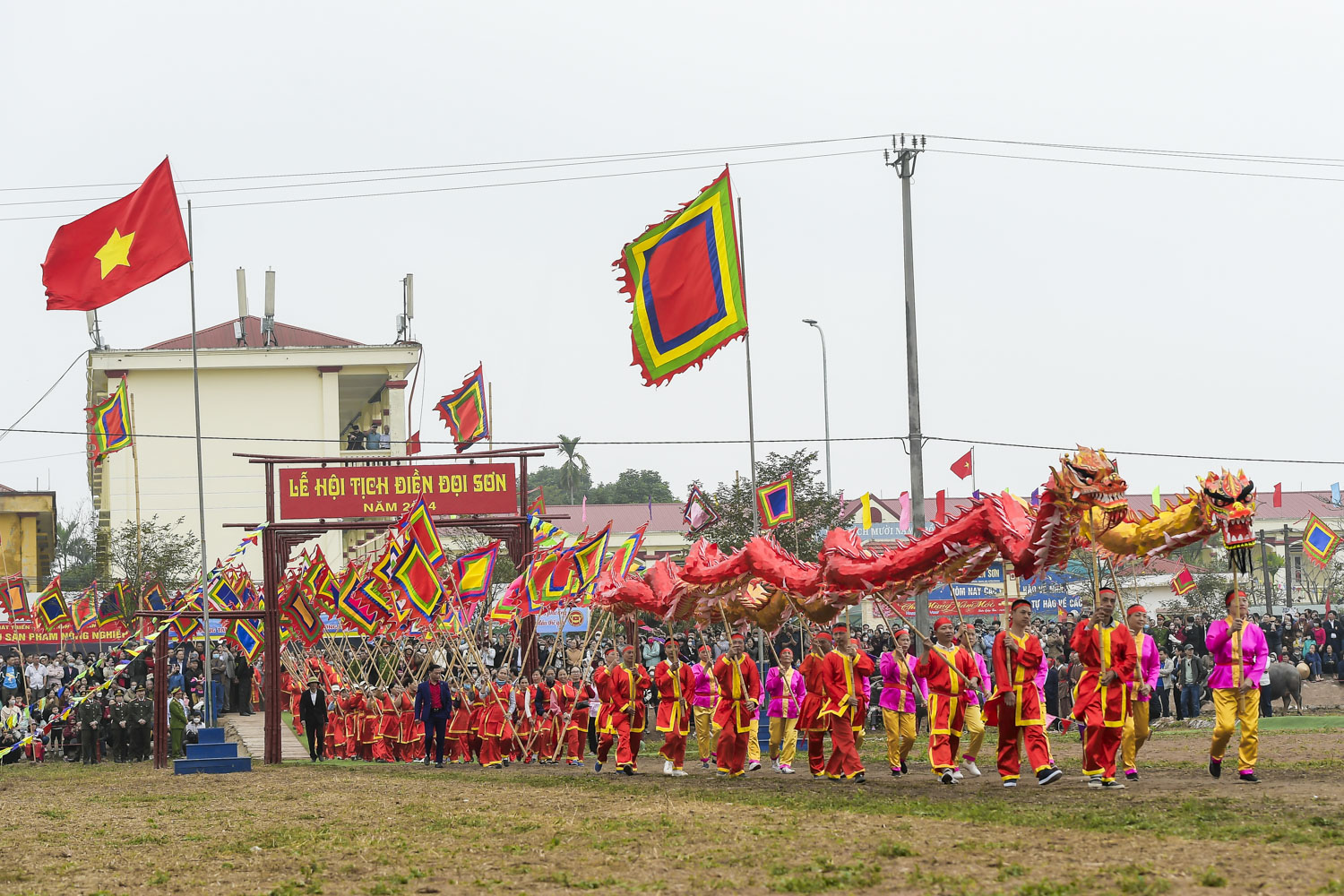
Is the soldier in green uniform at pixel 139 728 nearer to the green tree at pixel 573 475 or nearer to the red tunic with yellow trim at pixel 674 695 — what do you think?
the red tunic with yellow trim at pixel 674 695

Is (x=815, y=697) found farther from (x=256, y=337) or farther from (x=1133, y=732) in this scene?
(x=256, y=337)

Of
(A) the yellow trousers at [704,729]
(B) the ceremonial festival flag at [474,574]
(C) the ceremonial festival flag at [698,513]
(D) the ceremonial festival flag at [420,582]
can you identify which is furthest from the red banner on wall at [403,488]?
(A) the yellow trousers at [704,729]

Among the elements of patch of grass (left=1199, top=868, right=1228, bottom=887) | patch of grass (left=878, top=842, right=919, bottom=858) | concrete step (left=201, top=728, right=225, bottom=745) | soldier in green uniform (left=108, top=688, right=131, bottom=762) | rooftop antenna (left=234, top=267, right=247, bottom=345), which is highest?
rooftop antenna (left=234, top=267, right=247, bottom=345)

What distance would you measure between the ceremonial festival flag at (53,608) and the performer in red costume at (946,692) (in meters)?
20.3

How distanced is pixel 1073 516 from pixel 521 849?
5514mm

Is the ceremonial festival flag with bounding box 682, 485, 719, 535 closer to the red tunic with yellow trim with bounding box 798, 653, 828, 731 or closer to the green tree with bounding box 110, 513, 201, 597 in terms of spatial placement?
the red tunic with yellow trim with bounding box 798, 653, 828, 731

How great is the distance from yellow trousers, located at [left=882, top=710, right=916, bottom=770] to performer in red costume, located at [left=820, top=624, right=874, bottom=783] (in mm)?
306

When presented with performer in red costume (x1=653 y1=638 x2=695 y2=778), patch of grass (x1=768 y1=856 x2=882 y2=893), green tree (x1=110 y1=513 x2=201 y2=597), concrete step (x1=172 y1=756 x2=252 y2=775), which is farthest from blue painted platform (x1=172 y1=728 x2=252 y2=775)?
green tree (x1=110 y1=513 x2=201 y2=597)

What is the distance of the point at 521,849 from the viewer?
10.6 m

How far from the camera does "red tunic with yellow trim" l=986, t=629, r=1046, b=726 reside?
13.8 m

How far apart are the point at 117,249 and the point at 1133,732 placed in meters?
13.7

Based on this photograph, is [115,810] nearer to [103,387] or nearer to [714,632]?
[714,632]

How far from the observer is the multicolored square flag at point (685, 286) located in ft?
64.7

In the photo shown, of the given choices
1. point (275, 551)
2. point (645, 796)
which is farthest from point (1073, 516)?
point (275, 551)
